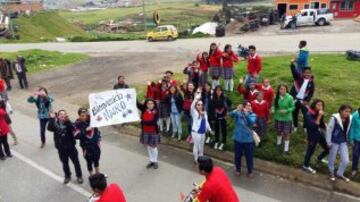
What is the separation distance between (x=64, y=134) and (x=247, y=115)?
388 cm

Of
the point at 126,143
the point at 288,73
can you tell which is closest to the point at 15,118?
the point at 126,143

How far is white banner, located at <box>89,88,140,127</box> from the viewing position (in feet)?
31.6

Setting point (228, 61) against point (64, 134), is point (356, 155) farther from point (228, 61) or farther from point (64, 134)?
point (64, 134)

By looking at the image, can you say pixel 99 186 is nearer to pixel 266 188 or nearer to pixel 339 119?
pixel 266 188

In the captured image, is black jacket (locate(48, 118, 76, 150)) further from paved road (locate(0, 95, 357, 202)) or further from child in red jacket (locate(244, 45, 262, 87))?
child in red jacket (locate(244, 45, 262, 87))

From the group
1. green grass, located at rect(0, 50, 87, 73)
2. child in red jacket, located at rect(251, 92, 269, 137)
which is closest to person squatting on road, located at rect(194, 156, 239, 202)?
child in red jacket, located at rect(251, 92, 269, 137)

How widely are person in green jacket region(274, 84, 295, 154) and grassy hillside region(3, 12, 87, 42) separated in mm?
46036

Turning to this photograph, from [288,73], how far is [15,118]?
9784 mm

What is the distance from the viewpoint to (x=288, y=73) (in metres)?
14.6

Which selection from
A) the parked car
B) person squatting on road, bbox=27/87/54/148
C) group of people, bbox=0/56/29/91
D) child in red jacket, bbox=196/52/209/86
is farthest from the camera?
the parked car

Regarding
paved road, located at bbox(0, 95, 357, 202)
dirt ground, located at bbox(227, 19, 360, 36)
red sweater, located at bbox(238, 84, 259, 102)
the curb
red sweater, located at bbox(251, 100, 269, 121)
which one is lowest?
paved road, located at bbox(0, 95, 357, 202)

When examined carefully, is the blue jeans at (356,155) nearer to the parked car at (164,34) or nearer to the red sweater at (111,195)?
the red sweater at (111,195)

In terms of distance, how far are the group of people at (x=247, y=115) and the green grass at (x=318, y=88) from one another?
24 cm

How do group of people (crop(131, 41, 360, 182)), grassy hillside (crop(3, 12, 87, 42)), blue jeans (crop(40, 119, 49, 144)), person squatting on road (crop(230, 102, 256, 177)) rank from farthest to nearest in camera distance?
grassy hillside (crop(3, 12, 87, 42)), blue jeans (crop(40, 119, 49, 144)), person squatting on road (crop(230, 102, 256, 177)), group of people (crop(131, 41, 360, 182))
